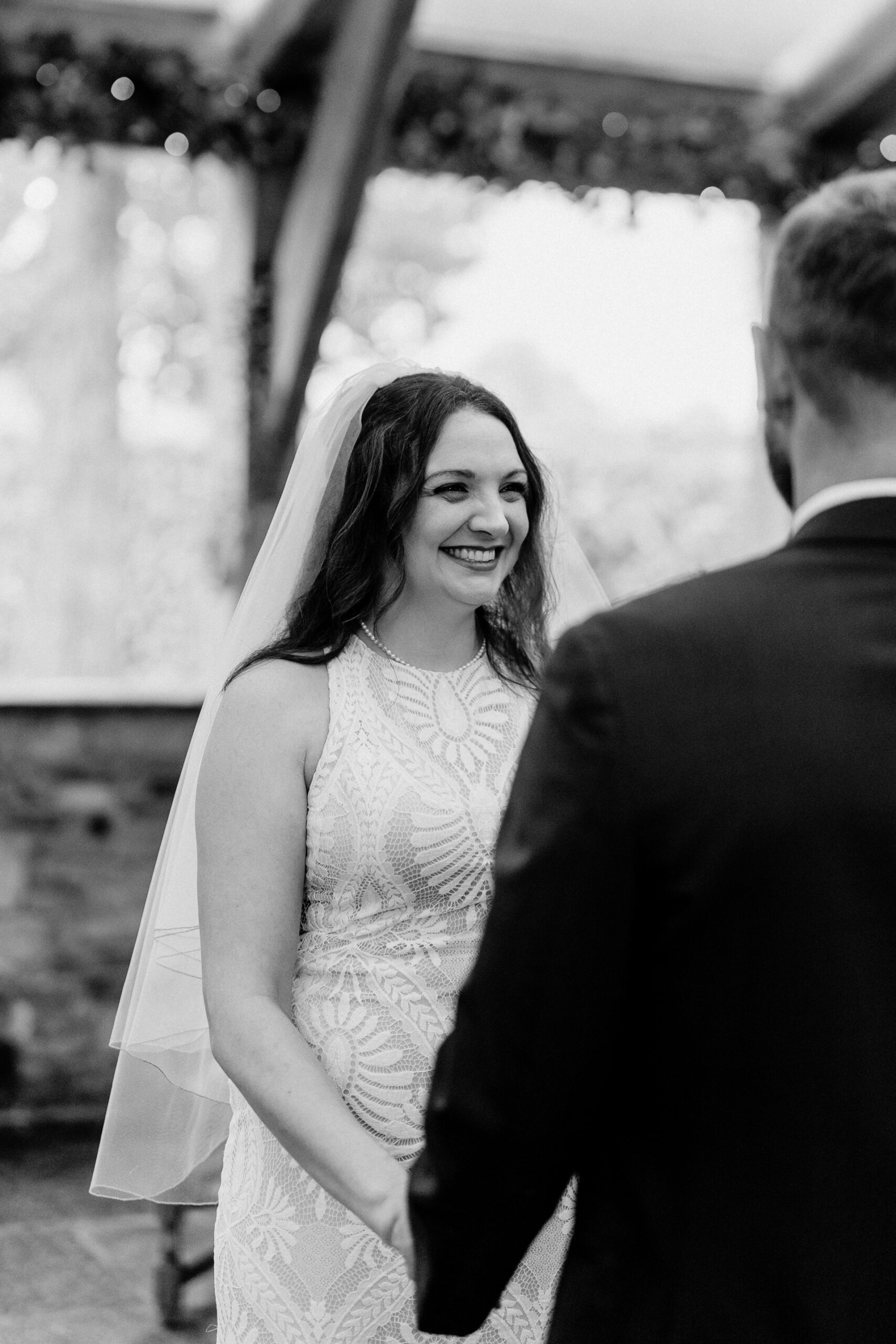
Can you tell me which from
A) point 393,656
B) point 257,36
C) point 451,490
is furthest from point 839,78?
point 393,656

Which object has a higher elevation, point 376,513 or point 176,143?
point 176,143

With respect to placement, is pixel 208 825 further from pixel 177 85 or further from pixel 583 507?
pixel 583 507

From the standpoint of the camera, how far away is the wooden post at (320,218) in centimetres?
409

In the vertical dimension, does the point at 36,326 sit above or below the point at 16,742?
above

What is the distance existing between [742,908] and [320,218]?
392 cm

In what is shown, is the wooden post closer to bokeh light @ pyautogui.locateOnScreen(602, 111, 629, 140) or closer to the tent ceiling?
the tent ceiling

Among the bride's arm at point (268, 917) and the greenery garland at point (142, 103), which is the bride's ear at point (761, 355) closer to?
the bride's arm at point (268, 917)

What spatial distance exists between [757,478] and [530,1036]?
4994 millimetres

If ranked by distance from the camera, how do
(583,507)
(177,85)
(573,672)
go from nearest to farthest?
(573,672) < (177,85) < (583,507)

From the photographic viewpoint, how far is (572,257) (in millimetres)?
5363

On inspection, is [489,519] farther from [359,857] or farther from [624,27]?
[624,27]

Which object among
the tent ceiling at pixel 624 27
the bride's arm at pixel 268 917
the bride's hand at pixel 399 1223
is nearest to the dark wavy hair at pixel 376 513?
the bride's arm at pixel 268 917

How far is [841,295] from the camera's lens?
39.0 inches

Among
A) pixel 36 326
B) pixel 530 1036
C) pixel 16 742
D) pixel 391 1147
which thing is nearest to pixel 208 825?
pixel 391 1147
